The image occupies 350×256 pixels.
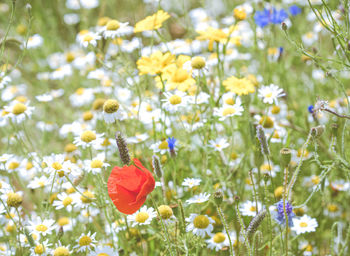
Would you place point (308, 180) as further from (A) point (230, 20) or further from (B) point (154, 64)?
(A) point (230, 20)

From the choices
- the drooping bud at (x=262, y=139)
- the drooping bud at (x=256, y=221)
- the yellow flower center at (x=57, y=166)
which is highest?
the yellow flower center at (x=57, y=166)

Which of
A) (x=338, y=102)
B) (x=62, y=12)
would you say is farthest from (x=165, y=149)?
(x=62, y=12)

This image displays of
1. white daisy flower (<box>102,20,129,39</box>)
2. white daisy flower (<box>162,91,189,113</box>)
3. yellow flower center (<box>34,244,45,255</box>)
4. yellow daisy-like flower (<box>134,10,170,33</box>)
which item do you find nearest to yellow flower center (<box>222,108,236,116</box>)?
white daisy flower (<box>162,91,189,113</box>)

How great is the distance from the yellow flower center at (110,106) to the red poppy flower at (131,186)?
30cm

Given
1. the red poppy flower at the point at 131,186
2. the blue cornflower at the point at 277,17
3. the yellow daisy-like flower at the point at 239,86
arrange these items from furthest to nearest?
the blue cornflower at the point at 277,17, the yellow daisy-like flower at the point at 239,86, the red poppy flower at the point at 131,186

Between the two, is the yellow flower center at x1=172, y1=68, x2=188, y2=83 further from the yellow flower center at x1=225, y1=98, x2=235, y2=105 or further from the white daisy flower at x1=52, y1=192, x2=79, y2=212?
the white daisy flower at x1=52, y1=192, x2=79, y2=212

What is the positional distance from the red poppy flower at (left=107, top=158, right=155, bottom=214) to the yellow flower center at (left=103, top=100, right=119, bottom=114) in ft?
0.98

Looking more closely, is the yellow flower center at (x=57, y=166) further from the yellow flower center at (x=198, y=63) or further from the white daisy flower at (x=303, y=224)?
the white daisy flower at (x=303, y=224)

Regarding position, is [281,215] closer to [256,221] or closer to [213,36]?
[256,221]

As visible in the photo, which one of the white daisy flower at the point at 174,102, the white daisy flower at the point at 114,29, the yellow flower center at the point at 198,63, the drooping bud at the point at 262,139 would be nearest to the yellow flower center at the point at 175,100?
the white daisy flower at the point at 174,102

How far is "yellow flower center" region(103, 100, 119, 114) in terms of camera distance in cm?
126

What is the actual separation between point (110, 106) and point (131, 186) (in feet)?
1.17

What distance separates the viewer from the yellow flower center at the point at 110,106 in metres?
1.26

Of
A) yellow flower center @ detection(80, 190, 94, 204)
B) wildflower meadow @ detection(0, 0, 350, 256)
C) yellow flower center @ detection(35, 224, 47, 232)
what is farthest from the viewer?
yellow flower center @ detection(80, 190, 94, 204)
